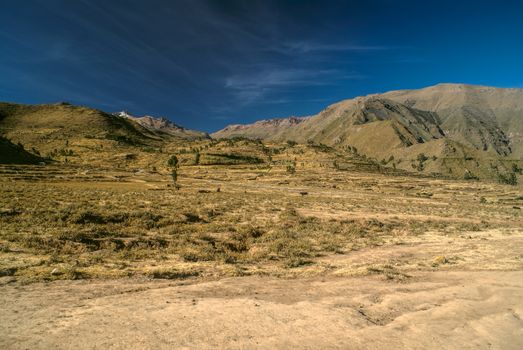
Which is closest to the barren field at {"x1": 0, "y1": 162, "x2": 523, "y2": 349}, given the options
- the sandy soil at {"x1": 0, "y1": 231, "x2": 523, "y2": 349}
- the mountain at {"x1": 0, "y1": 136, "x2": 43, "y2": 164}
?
the sandy soil at {"x1": 0, "y1": 231, "x2": 523, "y2": 349}

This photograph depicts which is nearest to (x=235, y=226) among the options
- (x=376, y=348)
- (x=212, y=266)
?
(x=212, y=266)

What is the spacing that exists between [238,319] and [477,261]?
51.3 feet

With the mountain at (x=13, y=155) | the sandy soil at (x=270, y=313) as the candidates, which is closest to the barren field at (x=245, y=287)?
the sandy soil at (x=270, y=313)

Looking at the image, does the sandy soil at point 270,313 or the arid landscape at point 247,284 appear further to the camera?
the arid landscape at point 247,284

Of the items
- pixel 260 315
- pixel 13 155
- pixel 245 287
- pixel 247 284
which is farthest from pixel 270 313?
pixel 13 155

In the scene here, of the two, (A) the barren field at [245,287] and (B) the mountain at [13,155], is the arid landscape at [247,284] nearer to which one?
(A) the barren field at [245,287]

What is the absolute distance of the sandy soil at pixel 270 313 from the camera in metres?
8.55

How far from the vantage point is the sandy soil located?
8.55 m

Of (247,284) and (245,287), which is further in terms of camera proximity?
(247,284)

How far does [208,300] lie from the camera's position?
1119 cm

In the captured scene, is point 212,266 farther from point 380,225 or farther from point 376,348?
point 380,225

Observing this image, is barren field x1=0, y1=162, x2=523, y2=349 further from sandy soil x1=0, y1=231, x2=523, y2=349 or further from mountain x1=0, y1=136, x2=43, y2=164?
mountain x1=0, y1=136, x2=43, y2=164

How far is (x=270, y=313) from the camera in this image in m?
10.3

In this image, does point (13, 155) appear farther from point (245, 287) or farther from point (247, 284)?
point (245, 287)
